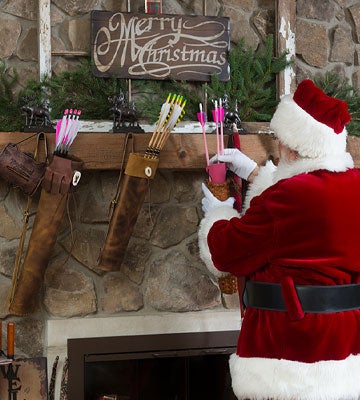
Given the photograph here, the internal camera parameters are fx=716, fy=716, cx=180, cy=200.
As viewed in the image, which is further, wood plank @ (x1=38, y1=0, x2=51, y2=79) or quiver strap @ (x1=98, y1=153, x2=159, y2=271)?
wood plank @ (x1=38, y1=0, x2=51, y2=79)

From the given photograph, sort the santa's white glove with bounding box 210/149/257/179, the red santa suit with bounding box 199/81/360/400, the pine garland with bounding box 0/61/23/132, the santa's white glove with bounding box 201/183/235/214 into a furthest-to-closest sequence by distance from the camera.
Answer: the pine garland with bounding box 0/61/23/132
the santa's white glove with bounding box 210/149/257/179
the santa's white glove with bounding box 201/183/235/214
the red santa suit with bounding box 199/81/360/400

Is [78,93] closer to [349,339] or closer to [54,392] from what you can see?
[54,392]

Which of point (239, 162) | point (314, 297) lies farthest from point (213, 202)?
point (314, 297)

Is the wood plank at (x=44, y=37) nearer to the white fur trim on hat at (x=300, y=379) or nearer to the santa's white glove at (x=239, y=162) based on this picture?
the santa's white glove at (x=239, y=162)

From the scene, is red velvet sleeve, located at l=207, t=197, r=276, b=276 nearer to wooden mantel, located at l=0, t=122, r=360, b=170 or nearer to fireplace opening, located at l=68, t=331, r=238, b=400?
wooden mantel, located at l=0, t=122, r=360, b=170

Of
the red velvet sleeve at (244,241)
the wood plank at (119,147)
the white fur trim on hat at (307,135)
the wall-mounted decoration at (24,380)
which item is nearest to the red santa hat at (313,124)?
the white fur trim on hat at (307,135)

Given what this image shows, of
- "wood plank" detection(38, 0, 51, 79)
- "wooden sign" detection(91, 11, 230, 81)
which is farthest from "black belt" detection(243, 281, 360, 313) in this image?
"wood plank" detection(38, 0, 51, 79)

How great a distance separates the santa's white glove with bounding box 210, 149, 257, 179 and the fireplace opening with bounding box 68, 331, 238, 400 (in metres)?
0.67

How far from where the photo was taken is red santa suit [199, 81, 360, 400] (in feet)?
6.68

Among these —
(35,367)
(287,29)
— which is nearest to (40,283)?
(35,367)

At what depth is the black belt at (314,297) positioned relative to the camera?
207 centimetres

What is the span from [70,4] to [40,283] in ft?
3.61

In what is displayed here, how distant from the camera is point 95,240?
2.73 metres

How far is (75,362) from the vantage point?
2.70 m
